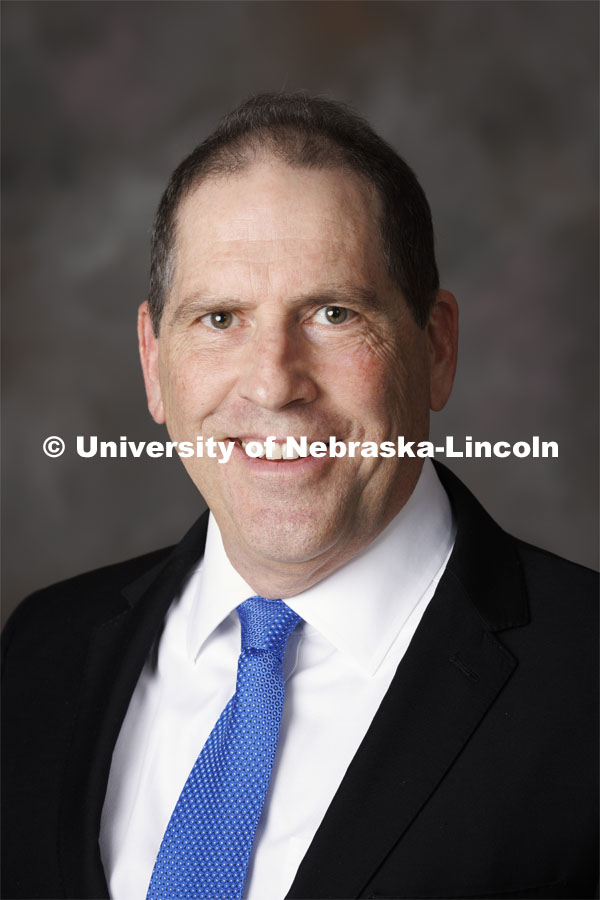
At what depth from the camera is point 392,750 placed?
89.7 inches

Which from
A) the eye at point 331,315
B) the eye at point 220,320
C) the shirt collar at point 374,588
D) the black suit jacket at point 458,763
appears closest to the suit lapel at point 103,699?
the black suit jacket at point 458,763

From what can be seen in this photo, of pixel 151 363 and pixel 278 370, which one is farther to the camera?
pixel 151 363

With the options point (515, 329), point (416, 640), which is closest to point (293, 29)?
point (515, 329)

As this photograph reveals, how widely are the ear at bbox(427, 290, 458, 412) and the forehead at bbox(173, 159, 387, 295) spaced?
0.95 feet

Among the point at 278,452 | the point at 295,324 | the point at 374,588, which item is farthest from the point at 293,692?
the point at 295,324

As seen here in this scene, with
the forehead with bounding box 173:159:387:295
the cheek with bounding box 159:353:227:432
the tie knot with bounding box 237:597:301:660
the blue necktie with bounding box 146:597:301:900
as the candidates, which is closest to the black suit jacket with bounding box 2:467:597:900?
the blue necktie with bounding box 146:597:301:900

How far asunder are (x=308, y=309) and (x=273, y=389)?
0.20 metres

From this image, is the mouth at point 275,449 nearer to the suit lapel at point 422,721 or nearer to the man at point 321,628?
the man at point 321,628

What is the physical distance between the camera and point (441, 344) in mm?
2785

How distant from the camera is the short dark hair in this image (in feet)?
8.14

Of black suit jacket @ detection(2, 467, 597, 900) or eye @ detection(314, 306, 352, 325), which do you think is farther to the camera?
eye @ detection(314, 306, 352, 325)

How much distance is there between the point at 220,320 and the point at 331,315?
0.26m

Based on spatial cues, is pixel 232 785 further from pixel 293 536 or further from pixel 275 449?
pixel 275 449

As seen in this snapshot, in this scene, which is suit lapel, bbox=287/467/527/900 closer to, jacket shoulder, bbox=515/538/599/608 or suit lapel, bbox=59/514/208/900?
jacket shoulder, bbox=515/538/599/608
